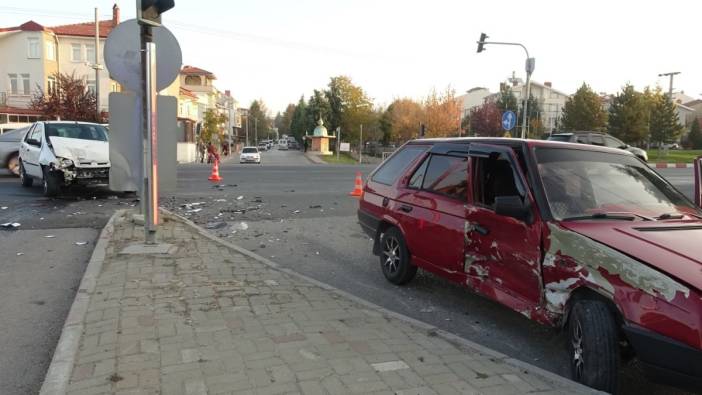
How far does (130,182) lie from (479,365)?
5091 millimetres

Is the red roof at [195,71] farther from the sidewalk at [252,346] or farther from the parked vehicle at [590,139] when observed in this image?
the sidewalk at [252,346]

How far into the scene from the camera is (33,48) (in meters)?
46.4

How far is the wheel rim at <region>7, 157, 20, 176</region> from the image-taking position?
53.5 feet

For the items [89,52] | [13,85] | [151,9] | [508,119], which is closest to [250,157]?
[89,52]

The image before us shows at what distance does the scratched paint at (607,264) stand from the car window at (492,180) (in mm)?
722

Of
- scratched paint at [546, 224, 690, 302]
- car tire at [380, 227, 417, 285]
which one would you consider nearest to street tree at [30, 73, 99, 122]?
car tire at [380, 227, 417, 285]

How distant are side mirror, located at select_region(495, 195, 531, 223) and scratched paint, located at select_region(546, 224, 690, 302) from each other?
0.78 feet

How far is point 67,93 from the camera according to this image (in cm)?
3403

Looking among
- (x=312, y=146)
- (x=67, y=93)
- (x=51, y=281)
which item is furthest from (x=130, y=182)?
(x=312, y=146)

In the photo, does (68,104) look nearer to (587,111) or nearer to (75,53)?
(75,53)

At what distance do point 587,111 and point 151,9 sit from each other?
193 feet

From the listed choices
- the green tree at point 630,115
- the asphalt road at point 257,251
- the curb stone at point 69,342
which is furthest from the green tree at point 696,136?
the curb stone at point 69,342

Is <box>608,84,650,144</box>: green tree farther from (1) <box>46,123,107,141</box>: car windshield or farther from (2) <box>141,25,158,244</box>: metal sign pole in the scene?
(2) <box>141,25,158,244</box>: metal sign pole

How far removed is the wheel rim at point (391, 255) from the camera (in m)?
5.62
